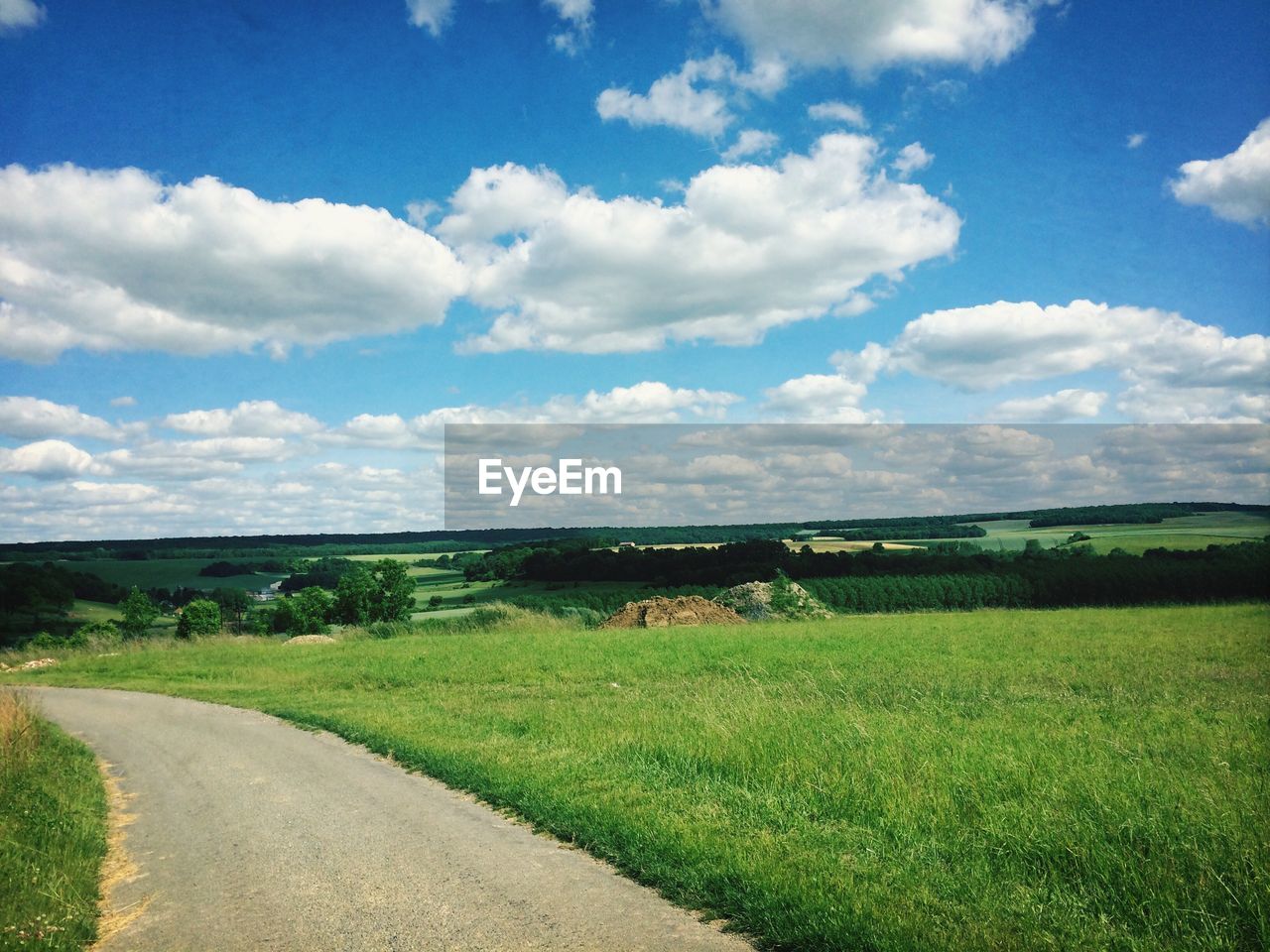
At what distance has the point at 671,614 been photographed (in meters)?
A: 48.2

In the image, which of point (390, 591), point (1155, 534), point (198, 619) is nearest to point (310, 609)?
point (390, 591)

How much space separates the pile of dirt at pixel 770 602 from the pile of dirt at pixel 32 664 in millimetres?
37755

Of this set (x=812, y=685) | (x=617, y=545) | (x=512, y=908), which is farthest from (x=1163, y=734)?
(x=617, y=545)

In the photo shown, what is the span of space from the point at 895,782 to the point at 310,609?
6922 cm

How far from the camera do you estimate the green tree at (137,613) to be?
70.2 metres

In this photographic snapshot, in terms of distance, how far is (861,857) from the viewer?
7.20m

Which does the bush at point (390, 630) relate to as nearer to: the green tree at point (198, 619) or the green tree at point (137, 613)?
the green tree at point (198, 619)

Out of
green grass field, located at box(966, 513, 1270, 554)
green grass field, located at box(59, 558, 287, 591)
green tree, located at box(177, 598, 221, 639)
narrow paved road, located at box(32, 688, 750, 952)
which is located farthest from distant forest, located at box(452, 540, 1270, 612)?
narrow paved road, located at box(32, 688, 750, 952)

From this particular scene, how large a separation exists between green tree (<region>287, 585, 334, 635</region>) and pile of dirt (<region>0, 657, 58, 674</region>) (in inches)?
1162

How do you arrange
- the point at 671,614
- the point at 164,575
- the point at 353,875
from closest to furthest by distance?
the point at 353,875 → the point at 671,614 → the point at 164,575

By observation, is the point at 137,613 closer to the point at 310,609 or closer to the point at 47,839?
the point at 310,609

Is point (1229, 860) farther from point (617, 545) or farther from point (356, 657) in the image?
point (617, 545)

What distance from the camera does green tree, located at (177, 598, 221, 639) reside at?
231 ft

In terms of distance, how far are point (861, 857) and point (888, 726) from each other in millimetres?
5407
